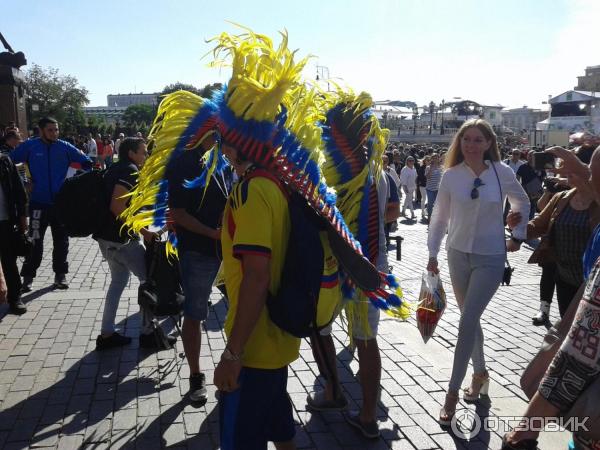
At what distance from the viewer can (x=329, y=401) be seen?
11.9 feet

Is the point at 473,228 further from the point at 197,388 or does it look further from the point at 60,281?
the point at 60,281

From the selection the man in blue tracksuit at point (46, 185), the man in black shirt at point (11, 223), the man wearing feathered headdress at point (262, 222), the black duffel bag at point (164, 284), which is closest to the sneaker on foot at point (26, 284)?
the man in blue tracksuit at point (46, 185)

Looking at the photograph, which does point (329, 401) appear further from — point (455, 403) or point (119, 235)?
point (119, 235)

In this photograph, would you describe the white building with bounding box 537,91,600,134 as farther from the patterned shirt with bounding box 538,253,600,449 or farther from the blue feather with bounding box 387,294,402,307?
the patterned shirt with bounding box 538,253,600,449

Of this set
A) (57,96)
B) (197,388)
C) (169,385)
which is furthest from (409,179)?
(57,96)

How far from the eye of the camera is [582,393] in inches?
60.9

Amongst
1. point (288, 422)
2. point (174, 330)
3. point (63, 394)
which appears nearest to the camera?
point (288, 422)

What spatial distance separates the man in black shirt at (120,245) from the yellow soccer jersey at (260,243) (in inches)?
95.2

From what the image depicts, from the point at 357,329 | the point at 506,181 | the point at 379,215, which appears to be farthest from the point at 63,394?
the point at 506,181

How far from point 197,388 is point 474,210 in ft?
7.48

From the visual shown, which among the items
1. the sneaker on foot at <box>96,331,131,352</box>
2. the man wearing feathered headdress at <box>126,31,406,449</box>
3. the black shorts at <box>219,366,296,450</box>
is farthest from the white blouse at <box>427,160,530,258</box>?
the sneaker on foot at <box>96,331,131,352</box>

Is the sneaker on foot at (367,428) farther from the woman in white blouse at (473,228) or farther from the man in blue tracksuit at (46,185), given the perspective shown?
the man in blue tracksuit at (46,185)

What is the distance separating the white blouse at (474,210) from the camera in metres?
3.56

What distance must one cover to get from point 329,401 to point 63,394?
1.94 m
